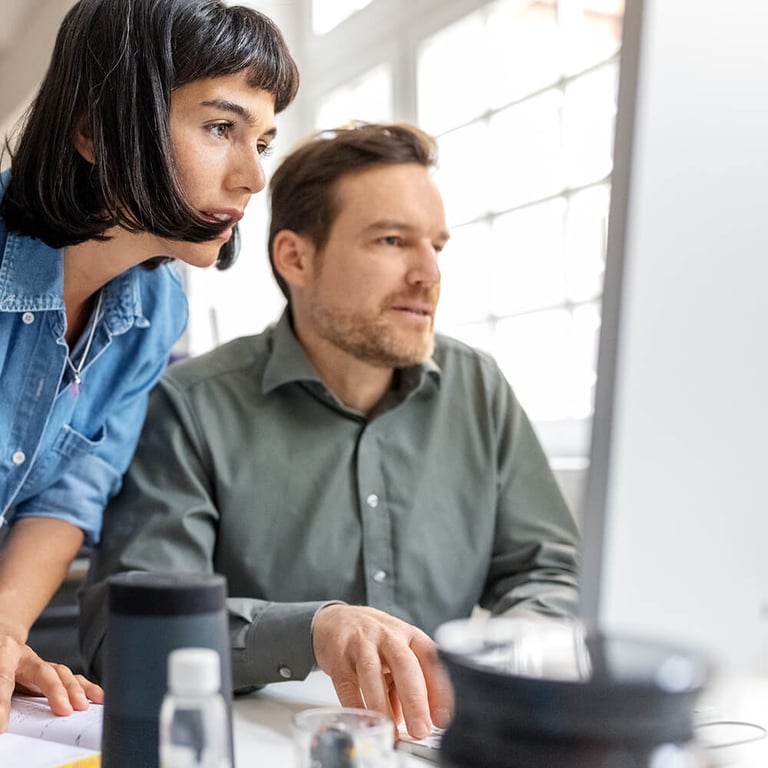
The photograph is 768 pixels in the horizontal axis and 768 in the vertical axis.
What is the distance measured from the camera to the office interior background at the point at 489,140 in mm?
1287

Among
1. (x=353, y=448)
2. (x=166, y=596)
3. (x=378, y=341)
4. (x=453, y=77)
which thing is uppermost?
(x=453, y=77)

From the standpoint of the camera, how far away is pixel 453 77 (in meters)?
1.53

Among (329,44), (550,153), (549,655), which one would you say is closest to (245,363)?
(329,44)

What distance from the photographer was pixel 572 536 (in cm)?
138

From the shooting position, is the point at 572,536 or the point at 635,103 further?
the point at 572,536

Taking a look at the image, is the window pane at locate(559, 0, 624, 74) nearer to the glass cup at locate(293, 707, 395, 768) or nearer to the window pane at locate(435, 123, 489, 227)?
the window pane at locate(435, 123, 489, 227)

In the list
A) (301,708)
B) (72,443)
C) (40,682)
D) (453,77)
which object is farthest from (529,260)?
(40,682)

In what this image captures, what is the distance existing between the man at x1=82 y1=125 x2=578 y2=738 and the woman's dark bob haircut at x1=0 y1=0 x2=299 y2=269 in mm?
332

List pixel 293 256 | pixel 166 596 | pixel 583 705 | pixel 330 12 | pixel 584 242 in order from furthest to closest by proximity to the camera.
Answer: pixel 293 256 < pixel 584 242 < pixel 330 12 < pixel 166 596 < pixel 583 705

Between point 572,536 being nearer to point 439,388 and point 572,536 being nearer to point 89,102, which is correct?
point 439,388

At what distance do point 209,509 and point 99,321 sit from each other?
0.29 m

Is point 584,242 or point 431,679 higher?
point 584,242

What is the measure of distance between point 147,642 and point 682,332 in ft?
1.11

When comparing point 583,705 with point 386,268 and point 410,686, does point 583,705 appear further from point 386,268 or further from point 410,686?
point 386,268
